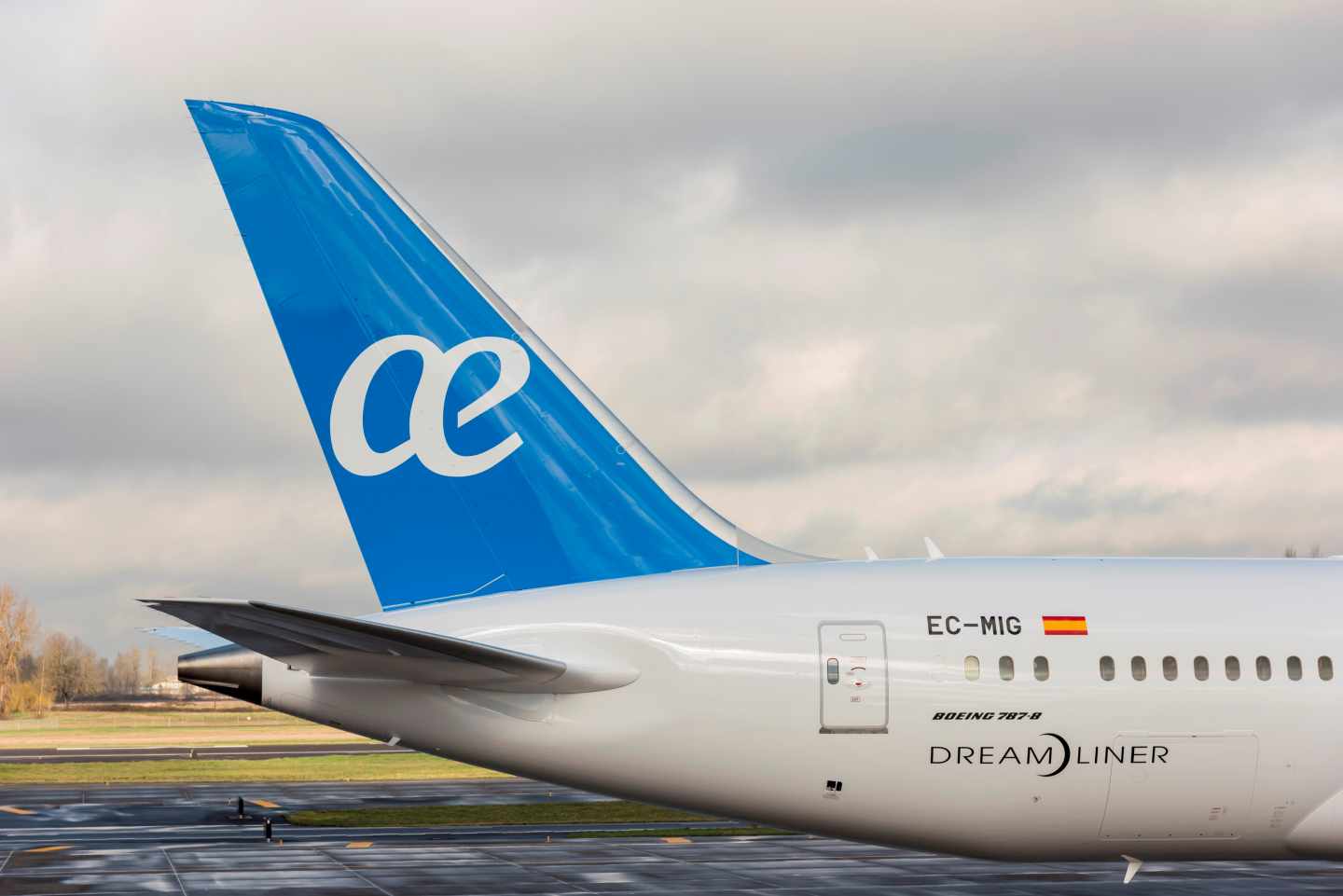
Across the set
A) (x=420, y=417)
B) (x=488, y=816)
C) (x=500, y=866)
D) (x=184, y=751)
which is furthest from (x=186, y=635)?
(x=184, y=751)

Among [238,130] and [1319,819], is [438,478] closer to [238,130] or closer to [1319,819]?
[238,130]

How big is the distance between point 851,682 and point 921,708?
85cm

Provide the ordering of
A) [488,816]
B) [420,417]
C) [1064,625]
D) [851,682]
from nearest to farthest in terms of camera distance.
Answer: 1. [851,682]
2. [420,417]
3. [1064,625]
4. [488,816]

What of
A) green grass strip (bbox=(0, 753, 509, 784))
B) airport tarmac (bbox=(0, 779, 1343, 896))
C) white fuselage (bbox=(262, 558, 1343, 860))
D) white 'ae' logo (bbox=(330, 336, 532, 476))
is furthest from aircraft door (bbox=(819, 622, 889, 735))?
green grass strip (bbox=(0, 753, 509, 784))

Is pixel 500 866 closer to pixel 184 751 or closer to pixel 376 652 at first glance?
pixel 376 652

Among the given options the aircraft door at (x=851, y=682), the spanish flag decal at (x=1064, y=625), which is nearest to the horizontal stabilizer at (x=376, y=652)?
the aircraft door at (x=851, y=682)

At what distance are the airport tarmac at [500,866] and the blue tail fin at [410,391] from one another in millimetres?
10372

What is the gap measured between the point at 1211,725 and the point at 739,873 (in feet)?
42.4

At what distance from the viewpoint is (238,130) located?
15.4m

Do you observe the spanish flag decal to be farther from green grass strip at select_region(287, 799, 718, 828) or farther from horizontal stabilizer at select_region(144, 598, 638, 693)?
green grass strip at select_region(287, 799, 718, 828)

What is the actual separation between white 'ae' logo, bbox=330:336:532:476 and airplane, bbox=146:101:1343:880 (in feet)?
0.08

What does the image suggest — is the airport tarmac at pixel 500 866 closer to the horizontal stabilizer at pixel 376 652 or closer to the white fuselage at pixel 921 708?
the white fuselage at pixel 921 708

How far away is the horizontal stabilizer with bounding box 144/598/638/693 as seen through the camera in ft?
38.2

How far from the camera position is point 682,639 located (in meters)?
14.8
